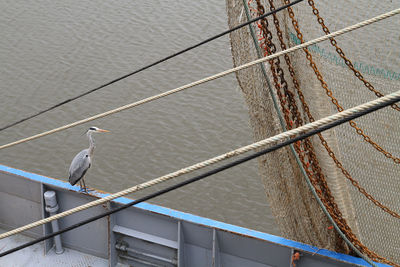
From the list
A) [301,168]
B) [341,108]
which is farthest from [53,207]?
[341,108]

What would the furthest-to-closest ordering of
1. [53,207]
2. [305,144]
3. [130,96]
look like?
[130,96]
[53,207]
[305,144]

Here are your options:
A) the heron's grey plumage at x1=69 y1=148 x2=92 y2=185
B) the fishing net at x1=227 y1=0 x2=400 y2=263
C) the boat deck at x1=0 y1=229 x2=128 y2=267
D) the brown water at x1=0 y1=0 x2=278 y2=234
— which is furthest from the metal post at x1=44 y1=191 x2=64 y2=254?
the fishing net at x1=227 y1=0 x2=400 y2=263

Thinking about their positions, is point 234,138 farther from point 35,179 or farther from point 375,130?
point 35,179

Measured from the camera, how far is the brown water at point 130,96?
719cm

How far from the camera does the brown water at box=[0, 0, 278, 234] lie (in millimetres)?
7188

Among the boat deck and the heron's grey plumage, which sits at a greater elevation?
the heron's grey plumage

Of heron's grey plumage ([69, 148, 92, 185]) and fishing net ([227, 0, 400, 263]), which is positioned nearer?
fishing net ([227, 0, 400, 263])

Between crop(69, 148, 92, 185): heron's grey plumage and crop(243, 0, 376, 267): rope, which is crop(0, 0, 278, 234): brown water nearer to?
crop(69, 148, 92, 185): heron's grey plumage

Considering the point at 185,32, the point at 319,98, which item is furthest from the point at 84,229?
the point at 185,32

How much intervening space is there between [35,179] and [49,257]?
819 millimetres

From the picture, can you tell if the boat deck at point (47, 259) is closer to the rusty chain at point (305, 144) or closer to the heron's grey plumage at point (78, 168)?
the heron's grey plumage at point (78, 168)

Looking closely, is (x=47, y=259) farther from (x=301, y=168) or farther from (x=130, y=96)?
(x=130, y=96)

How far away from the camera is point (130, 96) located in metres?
8.86

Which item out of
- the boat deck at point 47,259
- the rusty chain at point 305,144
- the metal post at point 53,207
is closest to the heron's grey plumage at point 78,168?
the metal post at point 53,207
